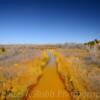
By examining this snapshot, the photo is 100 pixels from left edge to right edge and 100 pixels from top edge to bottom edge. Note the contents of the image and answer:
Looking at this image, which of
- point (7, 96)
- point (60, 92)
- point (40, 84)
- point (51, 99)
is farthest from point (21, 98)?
point (40, 84)

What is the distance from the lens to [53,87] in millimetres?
14305

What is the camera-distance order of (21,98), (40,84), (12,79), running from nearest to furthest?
(21,98)
(40,84)
(12,79)

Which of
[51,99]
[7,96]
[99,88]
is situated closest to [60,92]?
[51,99]

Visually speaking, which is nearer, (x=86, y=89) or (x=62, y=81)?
(x=86, y=89)

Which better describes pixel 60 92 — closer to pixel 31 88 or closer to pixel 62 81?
pixel 31 88

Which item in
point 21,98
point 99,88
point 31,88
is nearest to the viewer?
point 21,98

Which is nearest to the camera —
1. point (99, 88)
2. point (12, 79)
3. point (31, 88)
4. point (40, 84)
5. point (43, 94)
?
point (43, 94)

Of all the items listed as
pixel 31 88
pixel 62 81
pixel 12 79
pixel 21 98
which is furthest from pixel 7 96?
pixel 62 81

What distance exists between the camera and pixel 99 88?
13.2 metres

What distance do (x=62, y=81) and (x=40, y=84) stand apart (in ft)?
6.64

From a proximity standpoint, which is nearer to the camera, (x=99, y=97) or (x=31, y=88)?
(x=99, y=97)

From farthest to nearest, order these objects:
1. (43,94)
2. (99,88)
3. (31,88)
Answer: (31,88), (99,88), (43,94)

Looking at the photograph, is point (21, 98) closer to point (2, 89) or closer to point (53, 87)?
point (2, 89)

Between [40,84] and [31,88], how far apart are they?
136 centimetres
